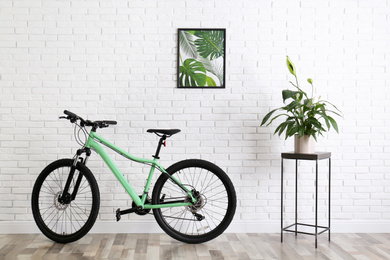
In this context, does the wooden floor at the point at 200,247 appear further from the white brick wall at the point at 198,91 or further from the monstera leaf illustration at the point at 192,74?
the monstera leaf illustration at the point at 192,74

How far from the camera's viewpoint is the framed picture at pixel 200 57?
3.60 m

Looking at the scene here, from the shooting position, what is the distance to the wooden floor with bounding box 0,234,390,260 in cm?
296

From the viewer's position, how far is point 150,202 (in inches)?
130

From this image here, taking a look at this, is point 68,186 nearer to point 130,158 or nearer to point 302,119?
point 130,158

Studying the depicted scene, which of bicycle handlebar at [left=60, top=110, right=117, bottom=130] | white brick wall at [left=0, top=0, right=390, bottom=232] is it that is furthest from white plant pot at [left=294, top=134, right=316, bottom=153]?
bicycle handlebar at [left=60, top=110, right=117, bottom=130]

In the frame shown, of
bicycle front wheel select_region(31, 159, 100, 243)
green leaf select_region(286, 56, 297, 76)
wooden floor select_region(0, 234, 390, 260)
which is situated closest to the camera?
wooden floor select_region(0, 234, 390, 260)

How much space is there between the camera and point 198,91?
363 centimetres

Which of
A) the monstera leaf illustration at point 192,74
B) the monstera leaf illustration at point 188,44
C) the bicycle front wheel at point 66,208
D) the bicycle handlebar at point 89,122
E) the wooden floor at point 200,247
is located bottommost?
the wooden floor at point 200,247

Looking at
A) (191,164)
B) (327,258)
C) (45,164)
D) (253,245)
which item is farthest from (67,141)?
(327,258)

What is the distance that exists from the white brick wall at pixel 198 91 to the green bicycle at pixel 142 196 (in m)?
0.16

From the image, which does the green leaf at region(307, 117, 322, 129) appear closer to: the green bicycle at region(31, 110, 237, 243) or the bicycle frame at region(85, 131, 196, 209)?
the green bicycle at region(31, 110, 237, 243)

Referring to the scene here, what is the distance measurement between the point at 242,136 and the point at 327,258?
1251 millimetres

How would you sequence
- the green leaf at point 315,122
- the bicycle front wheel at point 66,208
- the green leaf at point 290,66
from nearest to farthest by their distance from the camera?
the green leaf at point 315,122, the green leaf at point 290,66, the bicycle front wheel at point 66,208

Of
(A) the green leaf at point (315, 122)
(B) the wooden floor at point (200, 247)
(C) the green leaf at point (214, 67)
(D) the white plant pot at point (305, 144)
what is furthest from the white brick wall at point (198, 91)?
(A) the green leaf at point (315, 122)
